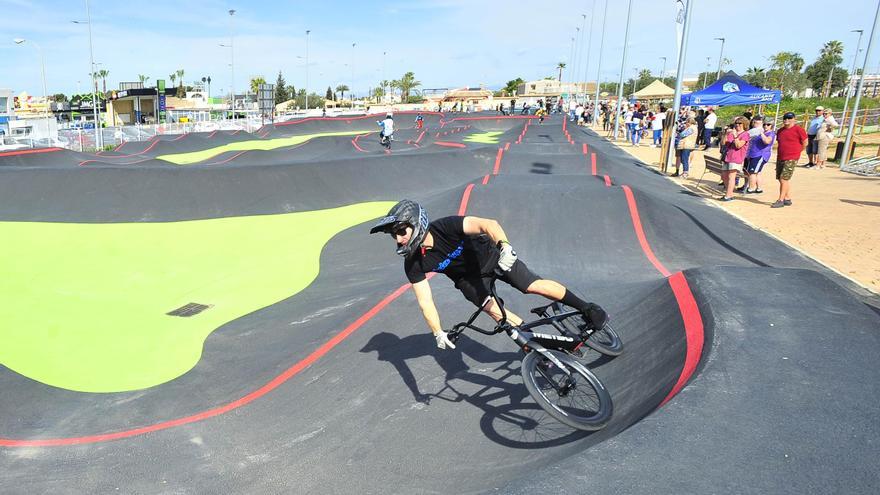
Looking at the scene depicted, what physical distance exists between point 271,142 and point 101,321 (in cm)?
3062

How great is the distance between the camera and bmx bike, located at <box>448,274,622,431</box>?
156 inches

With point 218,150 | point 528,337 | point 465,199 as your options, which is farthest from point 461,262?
point 218,150

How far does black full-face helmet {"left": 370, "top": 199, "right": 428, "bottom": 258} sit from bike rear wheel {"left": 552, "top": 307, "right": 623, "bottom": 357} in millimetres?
1728

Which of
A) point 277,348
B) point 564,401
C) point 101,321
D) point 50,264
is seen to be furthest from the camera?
point 50,264

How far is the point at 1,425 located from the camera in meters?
5.44

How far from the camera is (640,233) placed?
31.3ft

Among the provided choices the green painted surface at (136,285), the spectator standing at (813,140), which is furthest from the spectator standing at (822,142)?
the green painted surface at (136,285)

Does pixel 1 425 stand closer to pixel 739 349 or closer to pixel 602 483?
pixel 602 483

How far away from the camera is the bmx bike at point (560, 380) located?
13.0ft

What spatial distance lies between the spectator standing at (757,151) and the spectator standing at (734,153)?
0.56 ft

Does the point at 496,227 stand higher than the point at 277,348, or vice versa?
the point at 496,227

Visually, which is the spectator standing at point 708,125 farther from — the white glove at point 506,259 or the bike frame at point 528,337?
the white glove at point 506,259

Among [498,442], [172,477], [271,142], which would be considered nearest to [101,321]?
[172,477]


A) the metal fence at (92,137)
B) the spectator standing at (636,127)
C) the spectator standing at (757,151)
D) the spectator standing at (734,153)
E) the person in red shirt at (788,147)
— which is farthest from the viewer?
the spectator standing at (636,127)
